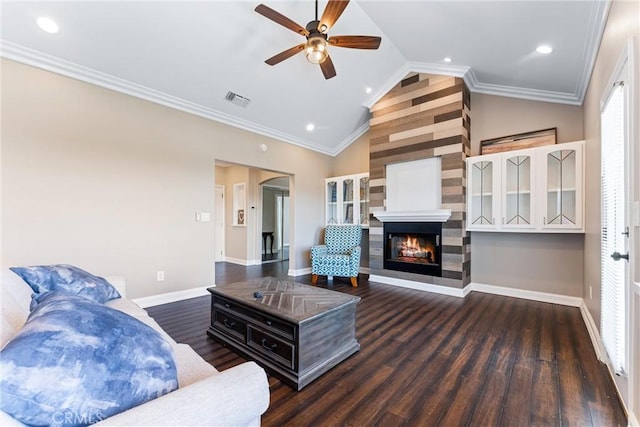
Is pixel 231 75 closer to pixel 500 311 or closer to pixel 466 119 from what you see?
pixel 466 119

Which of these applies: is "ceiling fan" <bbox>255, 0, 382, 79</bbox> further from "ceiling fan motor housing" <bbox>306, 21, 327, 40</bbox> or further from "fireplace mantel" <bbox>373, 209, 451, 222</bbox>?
"fireplace mantel" <bbox>373, 209, 451, 222</bbox>

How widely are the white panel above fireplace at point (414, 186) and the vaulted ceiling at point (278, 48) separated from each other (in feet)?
4.86

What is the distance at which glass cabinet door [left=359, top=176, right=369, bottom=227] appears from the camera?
18.4 feet

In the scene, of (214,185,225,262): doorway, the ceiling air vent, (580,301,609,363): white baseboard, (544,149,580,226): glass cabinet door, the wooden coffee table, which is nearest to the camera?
the wooden coffee table

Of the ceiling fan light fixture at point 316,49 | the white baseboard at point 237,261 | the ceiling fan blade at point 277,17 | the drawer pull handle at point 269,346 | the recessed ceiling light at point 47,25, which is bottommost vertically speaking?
the white baseboard at point 237,261

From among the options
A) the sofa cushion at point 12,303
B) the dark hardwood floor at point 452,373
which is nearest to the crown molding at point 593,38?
the dark hardwood floor at point 452,373

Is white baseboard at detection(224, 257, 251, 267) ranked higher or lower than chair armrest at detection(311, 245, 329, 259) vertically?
lower

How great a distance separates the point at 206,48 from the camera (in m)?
3.32

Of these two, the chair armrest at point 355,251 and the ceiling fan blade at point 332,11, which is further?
the chair armrest at point 355,251

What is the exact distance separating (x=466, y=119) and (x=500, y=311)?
2.89 meters

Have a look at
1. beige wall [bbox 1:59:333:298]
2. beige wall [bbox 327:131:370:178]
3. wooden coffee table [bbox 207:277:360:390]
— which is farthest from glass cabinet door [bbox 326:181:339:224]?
wooden coffee table [bbox 207:277:360:390]

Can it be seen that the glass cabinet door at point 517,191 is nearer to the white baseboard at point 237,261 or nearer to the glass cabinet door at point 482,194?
the glass cabinet door at point 482,194

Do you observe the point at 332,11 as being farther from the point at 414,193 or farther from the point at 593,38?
the point at 414,193

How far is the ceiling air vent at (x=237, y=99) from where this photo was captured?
408 cm
